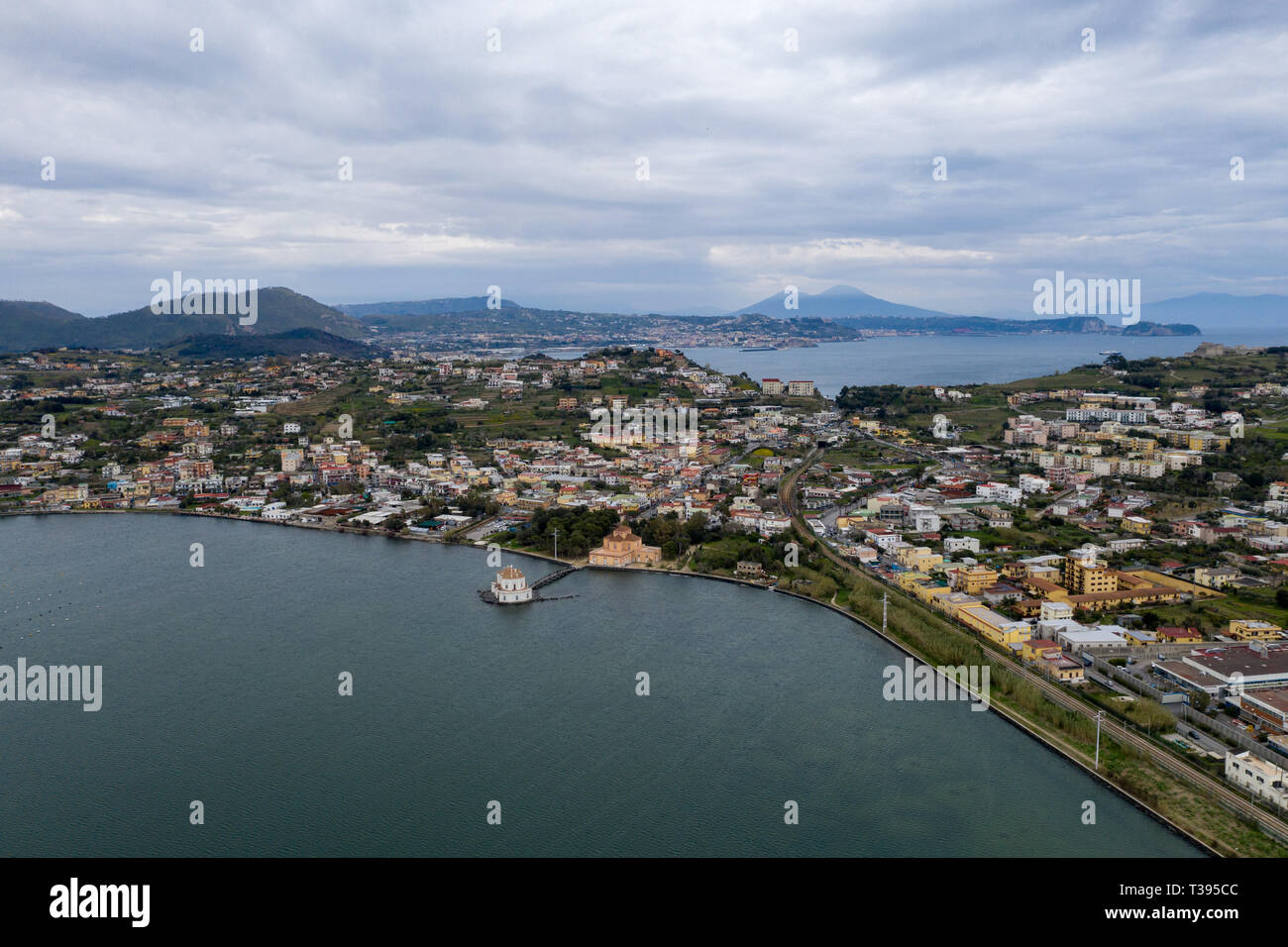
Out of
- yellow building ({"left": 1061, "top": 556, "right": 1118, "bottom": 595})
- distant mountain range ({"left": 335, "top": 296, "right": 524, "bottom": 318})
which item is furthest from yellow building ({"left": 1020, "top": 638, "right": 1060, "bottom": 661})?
distant mountain range ({"left": 335, "top": 296, "right": 524, "bottom": 318})

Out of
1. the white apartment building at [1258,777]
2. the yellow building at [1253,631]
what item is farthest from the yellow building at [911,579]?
the white apartment building at [1258,777]

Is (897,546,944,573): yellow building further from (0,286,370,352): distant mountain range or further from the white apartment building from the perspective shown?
(0,286,370,352): distant mountain range

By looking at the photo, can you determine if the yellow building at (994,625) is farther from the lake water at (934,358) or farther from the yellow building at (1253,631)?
the lake water at (934,358)

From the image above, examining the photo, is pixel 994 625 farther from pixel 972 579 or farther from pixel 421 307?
pixel 421 307

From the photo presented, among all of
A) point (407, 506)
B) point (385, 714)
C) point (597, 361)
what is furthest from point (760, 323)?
point (385, 714)

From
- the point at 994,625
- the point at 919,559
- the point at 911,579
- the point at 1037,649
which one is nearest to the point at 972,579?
the point at 911,579
